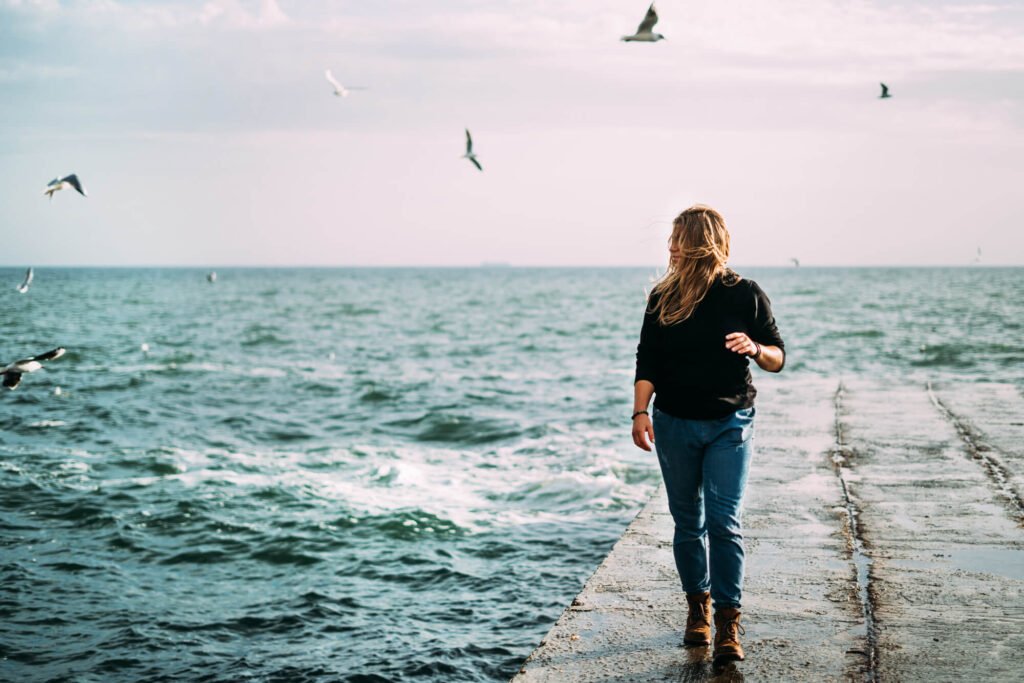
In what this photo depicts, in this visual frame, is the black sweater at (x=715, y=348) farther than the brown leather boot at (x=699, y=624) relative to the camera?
No

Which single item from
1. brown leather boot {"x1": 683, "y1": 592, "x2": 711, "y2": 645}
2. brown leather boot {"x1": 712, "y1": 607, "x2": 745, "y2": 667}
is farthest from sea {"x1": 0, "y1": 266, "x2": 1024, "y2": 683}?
brown leather boot {"x1": 712, "y1": 607, "x2": 745, "y2": 667}

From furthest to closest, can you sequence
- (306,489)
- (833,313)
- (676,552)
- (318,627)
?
(833,313) → (306,489) → (318,627) → (676,552)

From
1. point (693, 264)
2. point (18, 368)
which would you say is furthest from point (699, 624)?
point (18, 368)

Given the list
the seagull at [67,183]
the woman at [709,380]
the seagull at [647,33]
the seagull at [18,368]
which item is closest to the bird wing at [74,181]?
the seagull at [67,183]

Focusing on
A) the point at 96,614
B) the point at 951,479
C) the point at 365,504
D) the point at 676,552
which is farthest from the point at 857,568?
the point at 365,504

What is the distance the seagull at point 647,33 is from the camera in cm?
845

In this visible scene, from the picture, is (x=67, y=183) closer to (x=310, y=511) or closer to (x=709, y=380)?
(x=310, y=511)

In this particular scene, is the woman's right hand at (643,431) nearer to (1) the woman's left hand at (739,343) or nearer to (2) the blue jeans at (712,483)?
(2) the blue jeans at (712,483)

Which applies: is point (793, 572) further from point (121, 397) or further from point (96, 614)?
point (121, 397)

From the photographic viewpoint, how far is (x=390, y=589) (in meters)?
7.84

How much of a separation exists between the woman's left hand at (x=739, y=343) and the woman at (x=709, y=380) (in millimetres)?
25

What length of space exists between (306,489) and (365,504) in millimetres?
1156

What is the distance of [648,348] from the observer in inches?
154

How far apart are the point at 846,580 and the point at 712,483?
161cm
